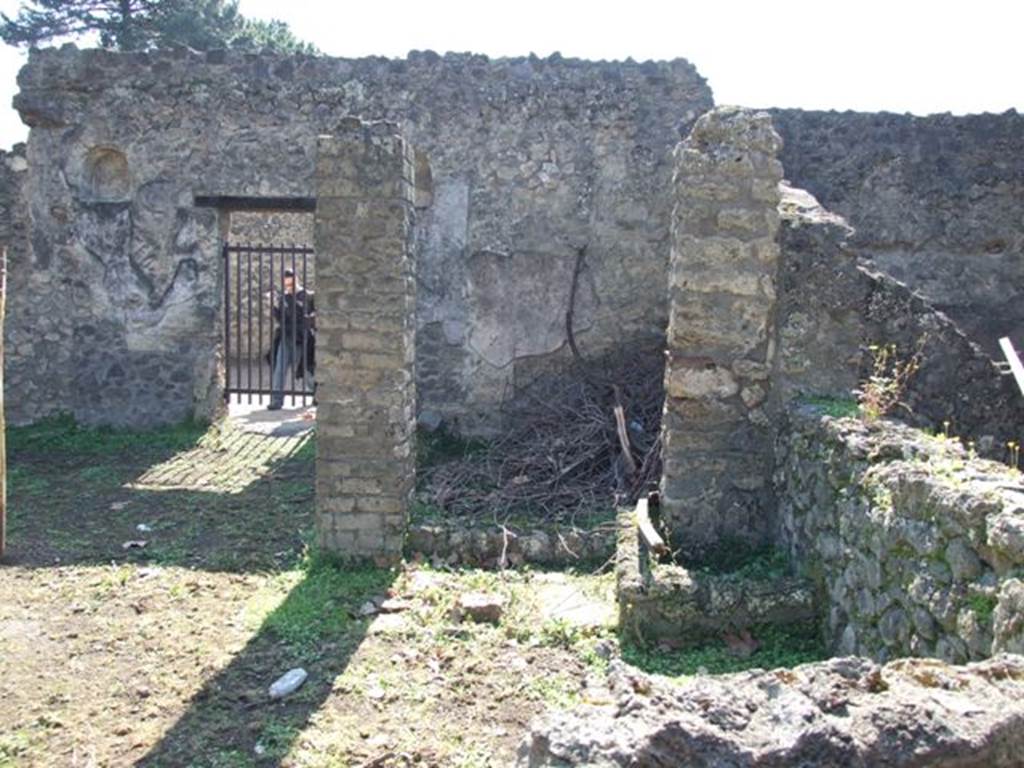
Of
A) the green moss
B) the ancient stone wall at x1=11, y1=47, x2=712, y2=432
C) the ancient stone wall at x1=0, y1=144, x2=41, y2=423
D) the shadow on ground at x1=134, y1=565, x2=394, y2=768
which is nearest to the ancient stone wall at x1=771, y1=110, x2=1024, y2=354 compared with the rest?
the ancient stone wall at x1=11, y1=47, x2=712, y2=432

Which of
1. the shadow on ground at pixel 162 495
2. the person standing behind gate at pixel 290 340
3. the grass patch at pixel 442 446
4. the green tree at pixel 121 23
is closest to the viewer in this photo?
the shadow on ground at pixel 162 495

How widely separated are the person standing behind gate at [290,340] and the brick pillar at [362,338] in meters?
4.57

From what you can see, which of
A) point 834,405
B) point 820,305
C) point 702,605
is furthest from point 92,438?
point 834,405

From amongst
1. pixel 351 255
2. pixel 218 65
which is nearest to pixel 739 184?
pixel 351 255

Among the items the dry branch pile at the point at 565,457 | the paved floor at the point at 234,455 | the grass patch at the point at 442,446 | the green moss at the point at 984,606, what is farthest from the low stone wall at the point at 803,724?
the paved floor at the point at 234,455

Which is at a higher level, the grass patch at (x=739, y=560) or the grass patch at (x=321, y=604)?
the grass patch at (x=739, y=560)

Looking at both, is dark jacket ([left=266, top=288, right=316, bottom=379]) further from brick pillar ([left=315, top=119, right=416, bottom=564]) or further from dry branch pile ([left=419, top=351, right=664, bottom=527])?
brick pillar ([left=315, top=119, right=416, bottom=564])

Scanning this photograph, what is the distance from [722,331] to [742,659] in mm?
1747

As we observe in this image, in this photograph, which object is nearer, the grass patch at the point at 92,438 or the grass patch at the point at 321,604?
the grass patch at the point at 321,604

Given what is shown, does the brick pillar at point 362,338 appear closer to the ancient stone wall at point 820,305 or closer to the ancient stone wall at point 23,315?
the ancient stone wall at point 820,305

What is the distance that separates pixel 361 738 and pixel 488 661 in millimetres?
927

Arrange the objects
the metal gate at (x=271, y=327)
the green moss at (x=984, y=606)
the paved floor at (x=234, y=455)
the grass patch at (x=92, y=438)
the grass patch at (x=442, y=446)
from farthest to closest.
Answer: the metal gate at (x=271, y=327) < the grass patch at (x=92, y=438) < the grass patch at (x=442, y=446) < the paved floor at (x=234, y=455) < the green moss at (x=984, y=606)

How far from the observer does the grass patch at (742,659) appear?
445 centimetres

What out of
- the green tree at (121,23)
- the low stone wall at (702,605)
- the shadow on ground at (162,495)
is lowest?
the shadow on ground at (162,495)
